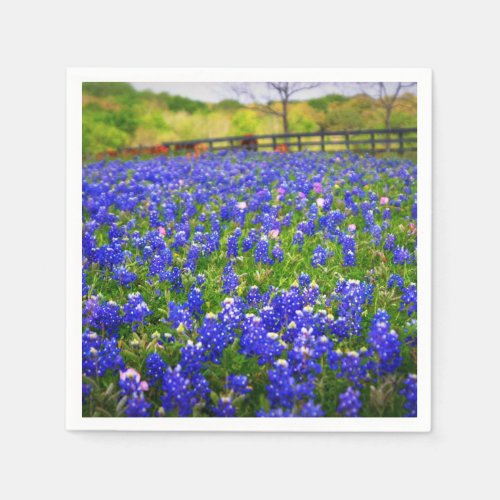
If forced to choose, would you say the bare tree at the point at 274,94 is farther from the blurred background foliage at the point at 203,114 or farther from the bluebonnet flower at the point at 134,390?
the bluebonnet flower at the point at 134,390

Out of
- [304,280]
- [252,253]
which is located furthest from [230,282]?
[304,280]

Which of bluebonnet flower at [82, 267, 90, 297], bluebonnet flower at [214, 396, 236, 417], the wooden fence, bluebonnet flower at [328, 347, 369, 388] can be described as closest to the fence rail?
the wooden fence

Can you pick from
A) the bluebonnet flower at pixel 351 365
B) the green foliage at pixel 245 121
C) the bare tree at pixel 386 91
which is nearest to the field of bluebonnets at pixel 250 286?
the bluebonnet flower at pixel 351 365

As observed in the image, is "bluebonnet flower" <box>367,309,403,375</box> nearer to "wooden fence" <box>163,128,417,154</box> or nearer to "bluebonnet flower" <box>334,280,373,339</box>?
"bluebonnet flower" <box>334,280,373,339</box>

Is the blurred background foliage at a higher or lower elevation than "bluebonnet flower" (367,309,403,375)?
higher

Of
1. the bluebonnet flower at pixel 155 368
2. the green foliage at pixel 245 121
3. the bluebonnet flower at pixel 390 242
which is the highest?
the green foliage at pixel 245 121

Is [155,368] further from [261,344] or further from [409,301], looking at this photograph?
[409,301]
